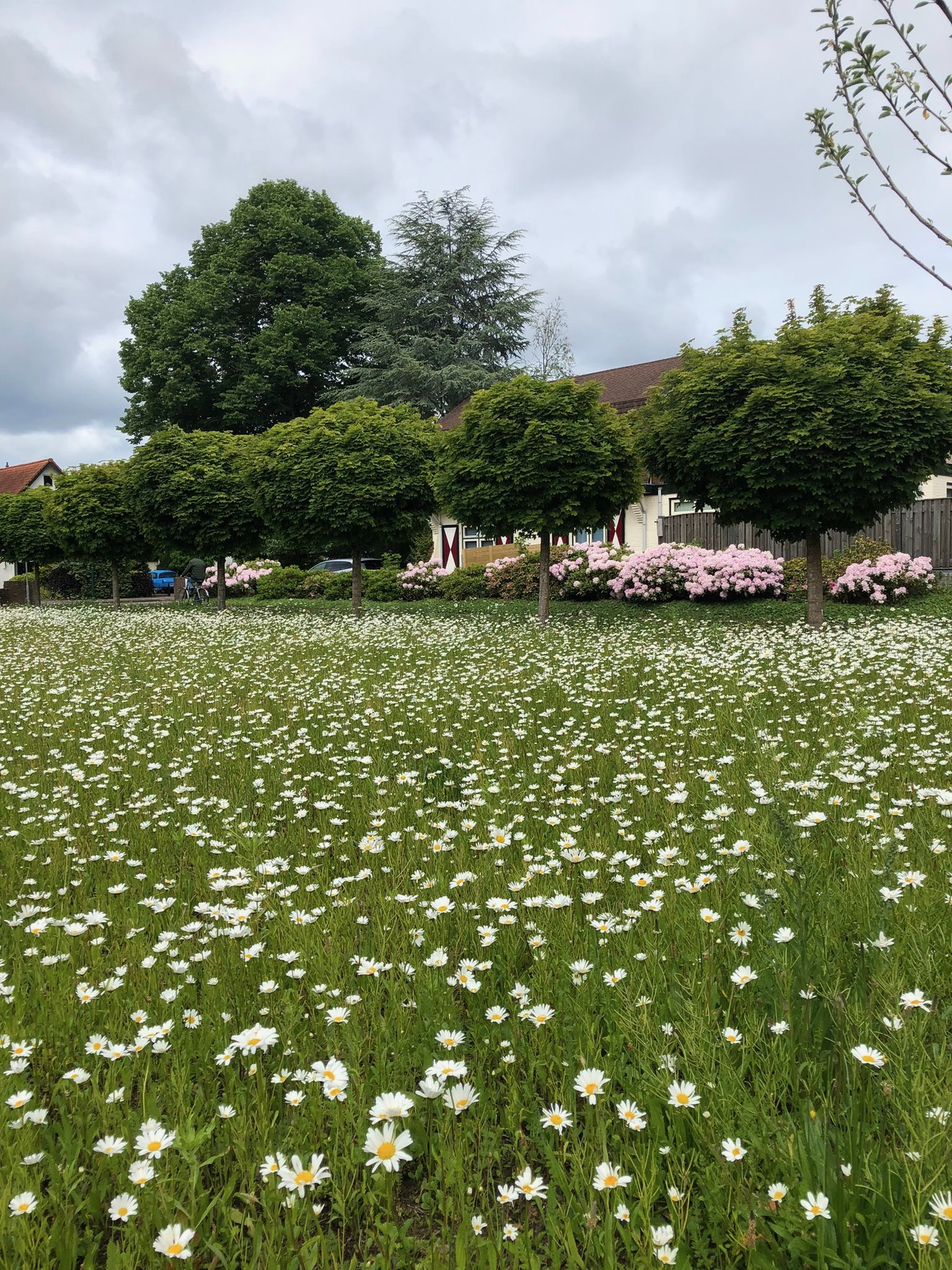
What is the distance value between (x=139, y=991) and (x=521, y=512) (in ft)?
43.2

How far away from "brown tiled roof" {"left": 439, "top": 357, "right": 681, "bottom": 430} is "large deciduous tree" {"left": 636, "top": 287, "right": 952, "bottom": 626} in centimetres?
1593

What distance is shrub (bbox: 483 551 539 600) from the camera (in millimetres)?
24672

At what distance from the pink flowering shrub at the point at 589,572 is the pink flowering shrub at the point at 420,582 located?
6.40 meters

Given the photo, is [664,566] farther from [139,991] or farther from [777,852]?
[139,991]

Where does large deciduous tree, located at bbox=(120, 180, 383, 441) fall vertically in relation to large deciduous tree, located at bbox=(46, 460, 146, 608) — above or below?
above

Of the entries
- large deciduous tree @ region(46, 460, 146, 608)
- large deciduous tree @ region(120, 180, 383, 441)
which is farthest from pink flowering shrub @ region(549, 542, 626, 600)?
large deciduous tree @ region(120, 180, 383, 441)

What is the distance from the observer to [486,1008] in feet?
8.72

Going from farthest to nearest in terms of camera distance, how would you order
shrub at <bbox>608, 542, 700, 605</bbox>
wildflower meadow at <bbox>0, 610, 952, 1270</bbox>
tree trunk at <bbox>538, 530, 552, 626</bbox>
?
shrub at <bbox>608, 542, 700, 605</bbox>, tree trunk at <bbox>538, 530, 552, 626</bbox>, wildflower meadow at <bbox>0, 610, 952, 1270</bbox>

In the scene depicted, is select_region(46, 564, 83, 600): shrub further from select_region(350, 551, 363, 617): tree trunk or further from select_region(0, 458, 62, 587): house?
select_region(350, 551, 363, 617): tree trunk

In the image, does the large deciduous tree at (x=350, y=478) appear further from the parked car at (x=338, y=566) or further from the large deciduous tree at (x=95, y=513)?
the parked car at (x=338, y=566)

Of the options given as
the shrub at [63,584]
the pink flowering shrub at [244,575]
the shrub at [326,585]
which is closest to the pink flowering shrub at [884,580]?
the shrub at [326,585]

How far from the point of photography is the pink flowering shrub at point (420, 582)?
1121 inches

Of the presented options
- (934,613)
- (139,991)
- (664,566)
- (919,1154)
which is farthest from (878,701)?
(664,566)

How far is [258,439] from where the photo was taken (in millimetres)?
23422
